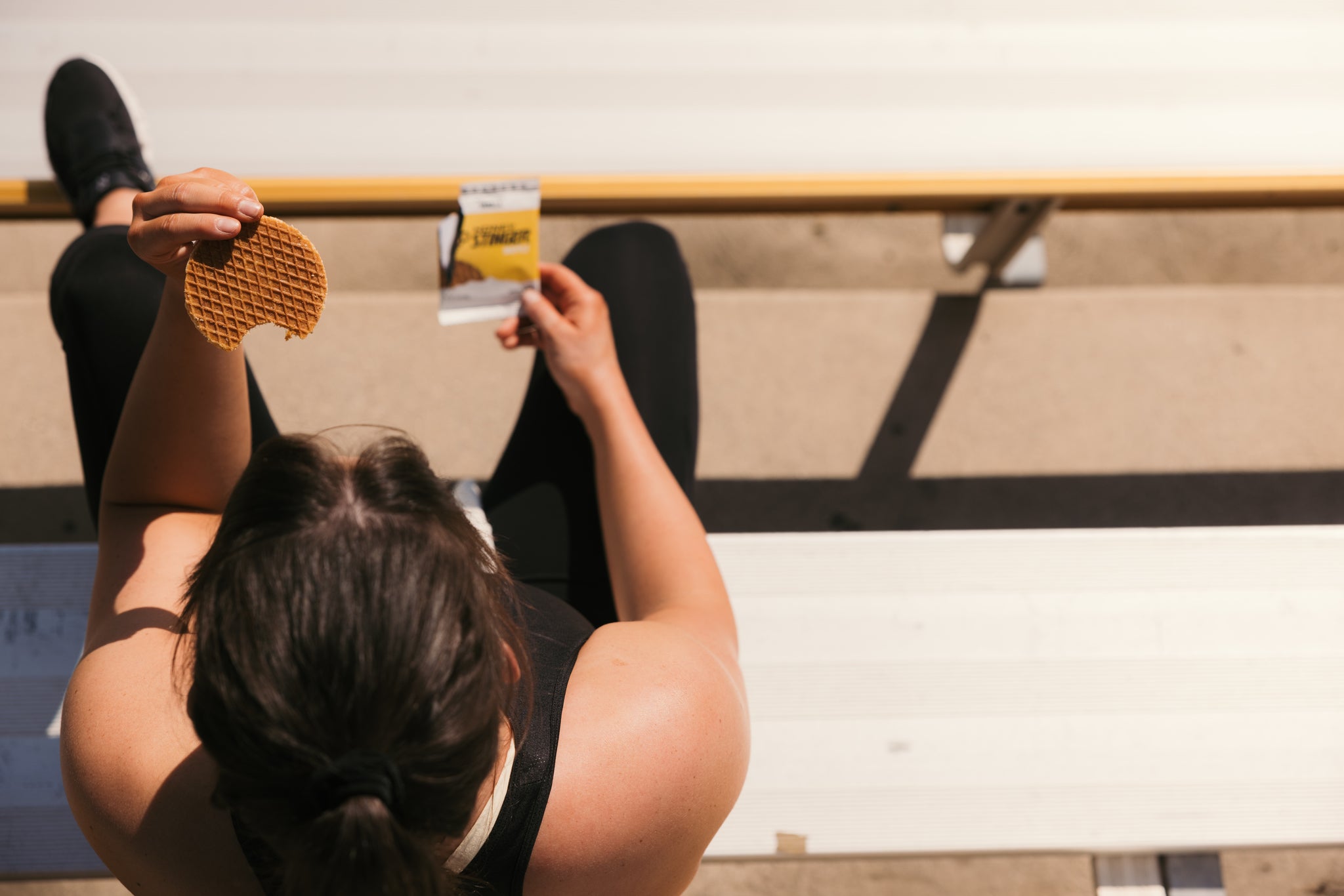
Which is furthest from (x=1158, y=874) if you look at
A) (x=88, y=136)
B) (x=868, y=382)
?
(x=88, y=136)

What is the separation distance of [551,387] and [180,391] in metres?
0.56

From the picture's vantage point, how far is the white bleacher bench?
1271 mm

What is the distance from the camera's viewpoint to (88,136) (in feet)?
4.44

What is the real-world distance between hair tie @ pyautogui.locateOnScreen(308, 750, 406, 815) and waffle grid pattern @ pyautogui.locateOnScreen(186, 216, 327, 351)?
0.43m

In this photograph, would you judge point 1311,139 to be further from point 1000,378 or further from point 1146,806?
point 1146,806

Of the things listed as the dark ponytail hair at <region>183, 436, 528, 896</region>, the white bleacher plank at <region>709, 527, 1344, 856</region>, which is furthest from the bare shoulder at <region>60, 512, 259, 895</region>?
the white bleacher plank at <region>709, 527, 1344, 856</region>

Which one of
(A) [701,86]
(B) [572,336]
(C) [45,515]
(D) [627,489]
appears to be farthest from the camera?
(C) [45,515]

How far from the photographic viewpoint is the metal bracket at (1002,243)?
168 cm

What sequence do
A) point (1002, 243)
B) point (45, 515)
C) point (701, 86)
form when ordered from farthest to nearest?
point (45, 515) < point (1002, 243) < point (701, 86)

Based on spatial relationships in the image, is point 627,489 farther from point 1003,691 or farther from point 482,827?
point 1003,691

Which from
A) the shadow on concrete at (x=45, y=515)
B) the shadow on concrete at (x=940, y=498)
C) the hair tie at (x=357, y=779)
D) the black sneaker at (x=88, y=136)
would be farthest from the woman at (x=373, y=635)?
the shadow on concrete at (x=45, y=515)

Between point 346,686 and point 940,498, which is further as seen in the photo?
point 940,498

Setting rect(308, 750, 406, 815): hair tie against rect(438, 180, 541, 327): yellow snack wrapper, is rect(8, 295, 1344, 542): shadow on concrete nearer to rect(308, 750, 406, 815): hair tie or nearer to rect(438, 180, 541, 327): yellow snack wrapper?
rect(438, 180, 541, 327): yellow snack wrapper

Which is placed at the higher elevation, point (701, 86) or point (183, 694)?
point (701, 86)
